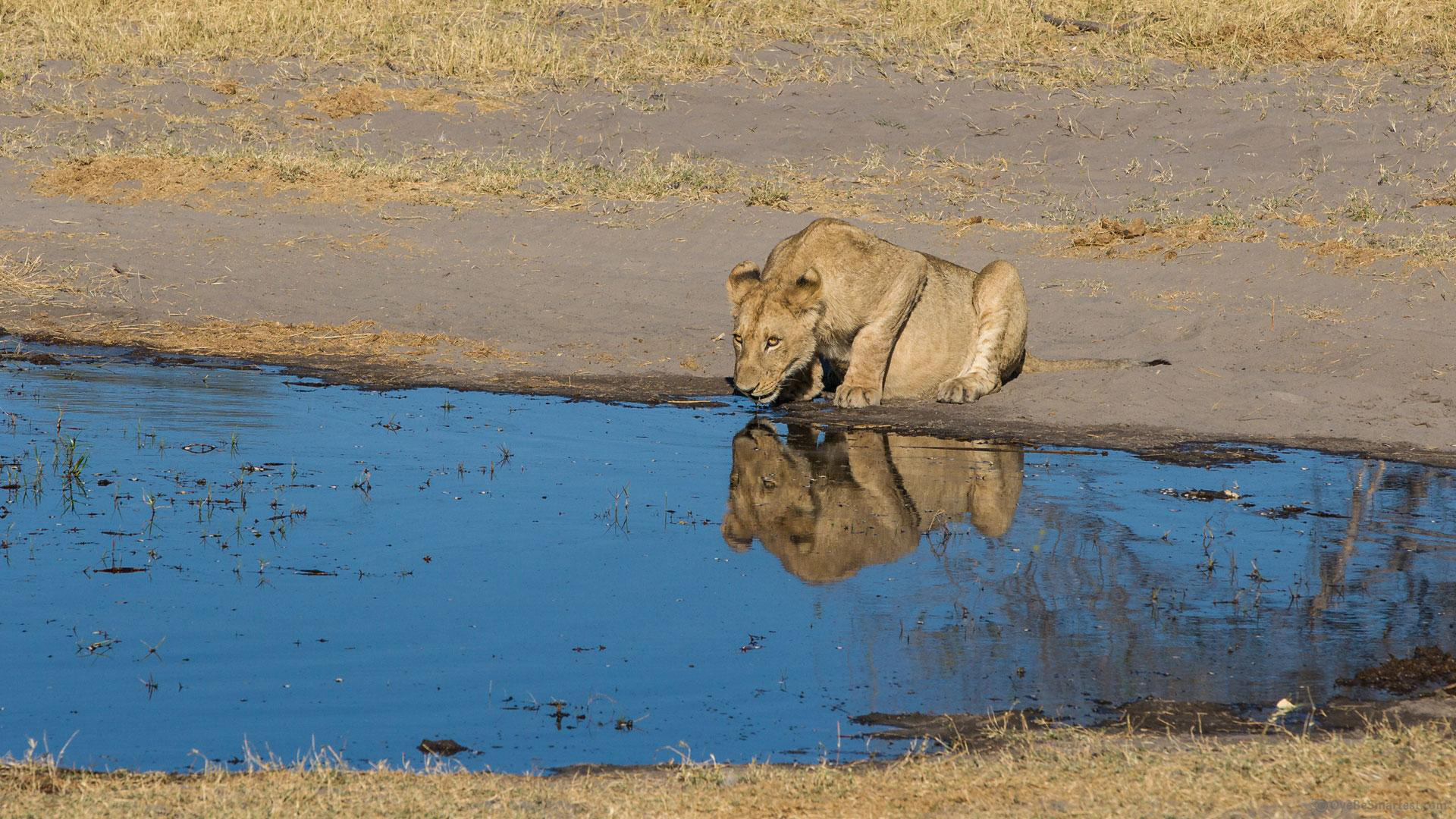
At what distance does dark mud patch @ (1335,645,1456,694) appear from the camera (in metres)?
5.33

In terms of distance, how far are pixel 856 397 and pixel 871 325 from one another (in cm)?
46

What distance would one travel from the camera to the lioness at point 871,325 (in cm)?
969

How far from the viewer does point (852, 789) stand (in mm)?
4191

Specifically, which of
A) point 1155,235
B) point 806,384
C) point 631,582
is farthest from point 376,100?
point 631,582

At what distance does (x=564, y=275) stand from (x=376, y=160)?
4017mm

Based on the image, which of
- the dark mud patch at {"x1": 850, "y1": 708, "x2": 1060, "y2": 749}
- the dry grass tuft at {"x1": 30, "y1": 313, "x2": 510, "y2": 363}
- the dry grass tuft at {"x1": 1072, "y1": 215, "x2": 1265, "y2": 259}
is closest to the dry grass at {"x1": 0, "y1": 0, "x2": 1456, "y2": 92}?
the dry grass tuft at {"x1": 1072, "y1": 215, "x2": 1265, "y2": 259}

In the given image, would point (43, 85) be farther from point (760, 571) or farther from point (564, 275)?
point (760, 571)

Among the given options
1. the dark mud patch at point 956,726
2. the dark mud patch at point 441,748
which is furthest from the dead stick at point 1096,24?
the dark mud patch at point 441,748

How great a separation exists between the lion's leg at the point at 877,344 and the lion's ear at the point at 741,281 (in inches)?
30.6

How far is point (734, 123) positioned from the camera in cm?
1825

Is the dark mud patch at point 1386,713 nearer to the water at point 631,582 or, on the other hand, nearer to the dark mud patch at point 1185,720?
the dark mud patch at point 1185,720

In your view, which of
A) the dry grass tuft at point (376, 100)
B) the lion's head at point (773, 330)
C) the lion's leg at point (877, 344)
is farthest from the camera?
the dry grass tuft at point (376, 100)

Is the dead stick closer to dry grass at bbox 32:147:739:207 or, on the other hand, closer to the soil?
dry grass at bbox 32:147:739:207

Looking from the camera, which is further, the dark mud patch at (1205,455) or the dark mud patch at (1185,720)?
the dark mud patch at (1205,455)
